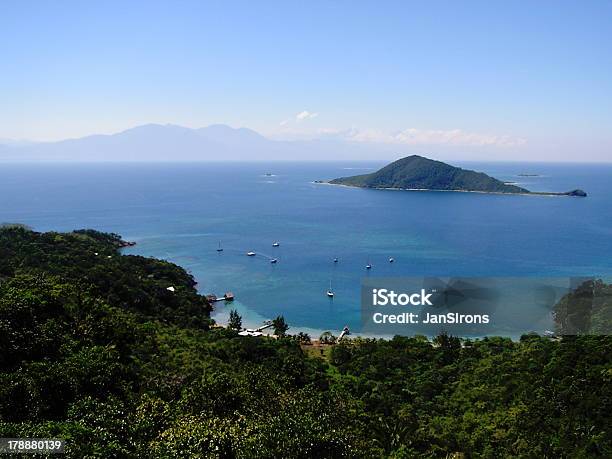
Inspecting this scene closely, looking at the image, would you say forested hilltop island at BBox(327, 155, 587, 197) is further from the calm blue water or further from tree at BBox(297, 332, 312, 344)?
tree at BBox(297, 332, 312, 344)

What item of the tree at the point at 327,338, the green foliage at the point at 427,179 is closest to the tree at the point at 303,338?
the tree at the point at 327,338

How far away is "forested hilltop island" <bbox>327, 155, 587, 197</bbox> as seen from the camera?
420ft

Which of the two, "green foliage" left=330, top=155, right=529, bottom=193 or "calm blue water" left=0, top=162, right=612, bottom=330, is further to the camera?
"green foliage" left=330, top=155, right=529, bottom=193

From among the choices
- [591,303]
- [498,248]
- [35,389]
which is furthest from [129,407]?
[498,248]

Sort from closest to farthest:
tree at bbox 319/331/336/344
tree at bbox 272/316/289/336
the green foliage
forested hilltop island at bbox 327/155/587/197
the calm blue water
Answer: tree at bbox 319/331/336/344, tree at bbox 272/316/289/336, the calm blue water, forested hilltop island at bbox 327/155/587/197, the green foliage

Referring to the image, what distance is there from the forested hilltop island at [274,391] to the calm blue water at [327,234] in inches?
550

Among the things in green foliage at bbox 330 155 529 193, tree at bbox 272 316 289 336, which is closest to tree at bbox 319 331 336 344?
tree at bbox 272 316 289 336

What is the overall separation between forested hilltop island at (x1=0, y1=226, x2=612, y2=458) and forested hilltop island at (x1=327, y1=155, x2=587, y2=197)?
10916cm

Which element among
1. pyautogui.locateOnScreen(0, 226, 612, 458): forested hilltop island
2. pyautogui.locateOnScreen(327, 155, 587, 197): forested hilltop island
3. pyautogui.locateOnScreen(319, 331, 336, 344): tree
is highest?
pyautogui.locateOnScreen(327, 155, 587, 197): forested hilltop island

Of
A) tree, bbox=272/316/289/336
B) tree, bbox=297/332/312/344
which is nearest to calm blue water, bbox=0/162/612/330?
tree, bbox=272/316/289/336

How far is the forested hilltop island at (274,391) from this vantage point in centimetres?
1124

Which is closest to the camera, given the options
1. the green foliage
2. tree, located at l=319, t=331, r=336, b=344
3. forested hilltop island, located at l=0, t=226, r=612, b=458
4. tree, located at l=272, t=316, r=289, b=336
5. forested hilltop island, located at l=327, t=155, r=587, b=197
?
forested hilltop island, located at l=0, t=226, r=612, b=458

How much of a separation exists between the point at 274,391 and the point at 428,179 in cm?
12543

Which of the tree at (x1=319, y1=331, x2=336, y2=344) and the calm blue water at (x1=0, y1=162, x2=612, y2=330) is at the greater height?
the calm blue water at (x1=0, y1=162, x2=612, y2=330)
